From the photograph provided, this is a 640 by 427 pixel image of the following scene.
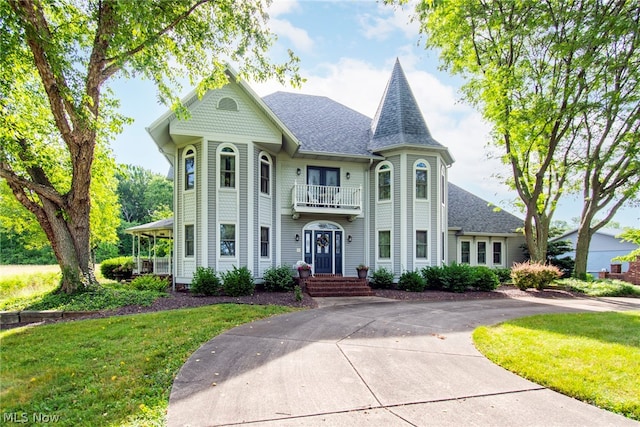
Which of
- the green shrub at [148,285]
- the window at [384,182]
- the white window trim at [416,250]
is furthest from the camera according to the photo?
the window at [384,182]

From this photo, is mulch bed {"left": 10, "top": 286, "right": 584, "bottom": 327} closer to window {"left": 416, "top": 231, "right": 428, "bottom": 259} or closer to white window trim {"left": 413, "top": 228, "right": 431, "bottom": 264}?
white window trim {"left": 413, "top": 228, "right": 431, "bottom": 264}

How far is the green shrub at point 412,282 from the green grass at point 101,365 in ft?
26.0

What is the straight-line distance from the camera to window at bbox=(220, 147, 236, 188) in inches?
516

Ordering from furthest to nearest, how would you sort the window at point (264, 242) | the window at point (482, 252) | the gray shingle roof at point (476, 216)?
1. the window at point (482, 252)
2. the gray shingle roof at point (476, 216)
3. the window at point (264, 242)

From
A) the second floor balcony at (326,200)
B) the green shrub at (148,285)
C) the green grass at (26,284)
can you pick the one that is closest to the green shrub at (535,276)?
the second floor balcony at (326,200)

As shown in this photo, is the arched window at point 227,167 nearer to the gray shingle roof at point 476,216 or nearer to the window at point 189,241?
the window at point 189,241

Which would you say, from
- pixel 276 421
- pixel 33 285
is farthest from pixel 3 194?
pixel 276 421

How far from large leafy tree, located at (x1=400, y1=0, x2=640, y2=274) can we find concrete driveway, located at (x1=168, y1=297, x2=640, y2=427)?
1192 cm

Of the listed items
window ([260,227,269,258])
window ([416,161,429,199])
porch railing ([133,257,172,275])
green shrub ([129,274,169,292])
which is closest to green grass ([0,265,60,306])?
porch railing ([133,257,172,275])

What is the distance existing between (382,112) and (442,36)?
4169 mm

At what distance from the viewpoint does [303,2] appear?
968 cm

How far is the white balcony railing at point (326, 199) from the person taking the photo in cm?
1408

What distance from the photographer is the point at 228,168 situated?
13.2m

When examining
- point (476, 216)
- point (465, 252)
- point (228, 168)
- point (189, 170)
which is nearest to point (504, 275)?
point (465, 252)
